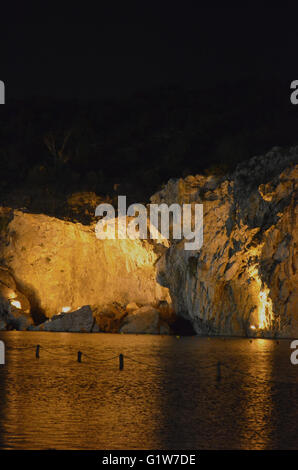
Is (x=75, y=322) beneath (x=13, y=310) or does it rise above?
beneath

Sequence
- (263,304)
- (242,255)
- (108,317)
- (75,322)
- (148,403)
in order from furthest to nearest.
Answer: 1. (108,317)
2. (75,322)
3. (242,255)
4. (263,304)
5. (148,403)

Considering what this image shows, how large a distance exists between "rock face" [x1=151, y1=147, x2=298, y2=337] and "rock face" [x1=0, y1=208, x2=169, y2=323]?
4.33 m

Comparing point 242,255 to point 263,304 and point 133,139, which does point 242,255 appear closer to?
point 263,304

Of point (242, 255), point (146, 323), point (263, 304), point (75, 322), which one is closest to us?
point (263, 304)

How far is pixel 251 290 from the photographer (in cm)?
4053

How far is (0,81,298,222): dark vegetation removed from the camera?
48.9 m

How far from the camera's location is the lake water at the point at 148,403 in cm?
1012

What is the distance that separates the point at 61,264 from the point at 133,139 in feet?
75.3

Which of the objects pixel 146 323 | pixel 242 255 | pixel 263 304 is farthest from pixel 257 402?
pixel 146 323

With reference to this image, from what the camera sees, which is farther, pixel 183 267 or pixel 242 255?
pixel 183 267

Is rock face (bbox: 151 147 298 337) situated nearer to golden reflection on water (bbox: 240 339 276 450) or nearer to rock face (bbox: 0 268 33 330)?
rock face (bbox: 0 268 33 330)

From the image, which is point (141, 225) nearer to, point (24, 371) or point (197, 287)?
point (197, 287)

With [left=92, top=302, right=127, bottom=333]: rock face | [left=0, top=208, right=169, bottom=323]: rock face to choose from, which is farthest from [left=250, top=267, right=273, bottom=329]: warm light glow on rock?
[left=0, top=208, right=169, bottom=323]: rock face

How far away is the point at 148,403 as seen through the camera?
44.7ft
